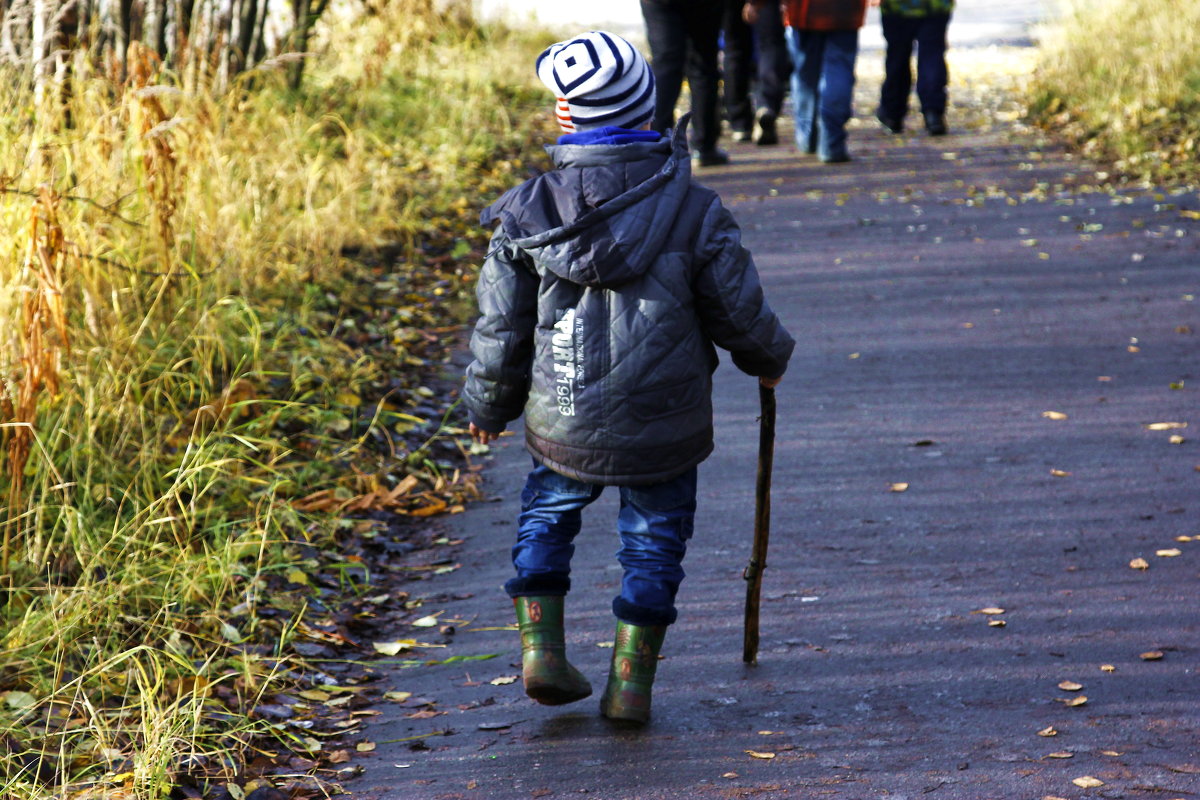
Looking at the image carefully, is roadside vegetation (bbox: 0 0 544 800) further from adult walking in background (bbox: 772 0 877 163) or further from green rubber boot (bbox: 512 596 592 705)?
adult walking in background (bbox: 772 0 877 163)

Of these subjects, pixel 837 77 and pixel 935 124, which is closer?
pixel 837 77

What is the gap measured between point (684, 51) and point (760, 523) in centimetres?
661

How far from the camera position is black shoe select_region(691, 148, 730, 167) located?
10.7 m

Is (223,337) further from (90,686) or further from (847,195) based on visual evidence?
(847,195)

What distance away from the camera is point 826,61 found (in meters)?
10.4

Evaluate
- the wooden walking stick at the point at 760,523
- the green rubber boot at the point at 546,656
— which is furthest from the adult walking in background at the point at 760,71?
the green rubber boot at the point at 546,656

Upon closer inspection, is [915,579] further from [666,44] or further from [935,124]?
[935,124]

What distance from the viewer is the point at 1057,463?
539cm

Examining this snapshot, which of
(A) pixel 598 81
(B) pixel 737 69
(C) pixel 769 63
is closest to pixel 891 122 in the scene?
(C) pixel 769 63

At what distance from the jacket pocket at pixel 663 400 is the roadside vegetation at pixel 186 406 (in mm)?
1264

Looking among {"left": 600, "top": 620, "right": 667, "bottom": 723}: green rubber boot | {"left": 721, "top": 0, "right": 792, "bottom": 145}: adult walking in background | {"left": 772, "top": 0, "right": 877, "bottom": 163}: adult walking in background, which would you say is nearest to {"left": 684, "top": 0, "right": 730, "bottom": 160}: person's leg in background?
{"left": 772, "top": 0, "right": 877, "bottom": 163}: adult walking in background

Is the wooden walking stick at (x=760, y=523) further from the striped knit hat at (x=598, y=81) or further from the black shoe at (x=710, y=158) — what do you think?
the black shoe at (x=710, y=158)

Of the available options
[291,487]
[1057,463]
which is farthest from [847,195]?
[291,487]

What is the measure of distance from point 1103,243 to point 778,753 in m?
5.76
